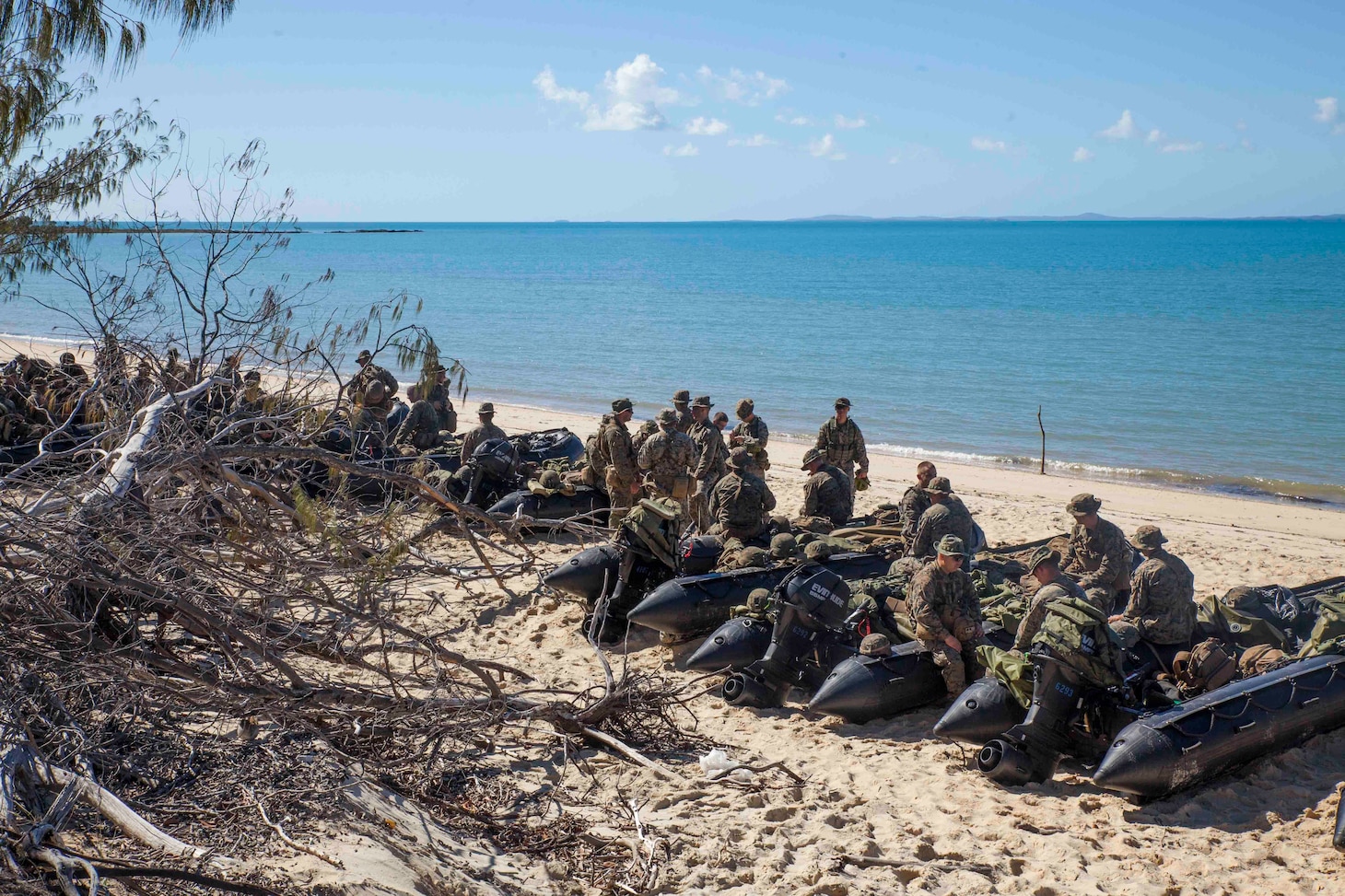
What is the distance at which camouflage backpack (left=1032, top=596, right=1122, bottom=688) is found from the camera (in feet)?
22.7

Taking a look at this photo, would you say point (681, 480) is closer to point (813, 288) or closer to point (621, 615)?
point (621, 615)

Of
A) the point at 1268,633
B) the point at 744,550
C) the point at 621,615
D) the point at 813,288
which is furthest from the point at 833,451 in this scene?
the point at 813,288

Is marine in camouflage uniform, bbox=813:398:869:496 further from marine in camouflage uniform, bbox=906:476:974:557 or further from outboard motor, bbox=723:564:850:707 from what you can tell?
outboard motor, bbox=723:564:850:707

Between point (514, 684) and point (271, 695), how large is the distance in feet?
9.86

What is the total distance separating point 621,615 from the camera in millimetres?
9734

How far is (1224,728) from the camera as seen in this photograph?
22.5 ft

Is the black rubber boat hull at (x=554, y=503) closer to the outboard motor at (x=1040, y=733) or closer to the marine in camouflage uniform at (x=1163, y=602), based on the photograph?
the marine in camouflage uniform at (x=1163, y=602)

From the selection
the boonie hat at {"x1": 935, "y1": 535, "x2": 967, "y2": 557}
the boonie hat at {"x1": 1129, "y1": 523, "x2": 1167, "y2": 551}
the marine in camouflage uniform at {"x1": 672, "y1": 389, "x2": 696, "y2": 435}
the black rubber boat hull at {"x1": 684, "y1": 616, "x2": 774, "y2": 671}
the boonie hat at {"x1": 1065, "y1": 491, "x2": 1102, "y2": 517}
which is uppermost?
the marine in camouflage uniform at {"x1": 672, "y1": 389, "x2": 696, "y2": 435}

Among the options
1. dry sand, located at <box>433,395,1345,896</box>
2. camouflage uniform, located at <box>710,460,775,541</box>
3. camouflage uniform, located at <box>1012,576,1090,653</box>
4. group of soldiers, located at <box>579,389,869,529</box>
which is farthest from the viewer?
group of soldiers, located at <box>579,389,869,529</box>

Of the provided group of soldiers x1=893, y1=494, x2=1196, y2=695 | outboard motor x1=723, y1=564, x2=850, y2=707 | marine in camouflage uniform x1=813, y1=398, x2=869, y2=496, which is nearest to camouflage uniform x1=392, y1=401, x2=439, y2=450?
marine in camouflage uniform x1=813, y1=398, x2=869, y2=496

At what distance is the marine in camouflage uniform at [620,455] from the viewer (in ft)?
39.1

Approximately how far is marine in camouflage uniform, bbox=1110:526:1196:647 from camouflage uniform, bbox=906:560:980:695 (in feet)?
3.70

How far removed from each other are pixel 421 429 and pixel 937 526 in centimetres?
772

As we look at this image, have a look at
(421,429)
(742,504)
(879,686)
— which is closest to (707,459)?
(742,504)
